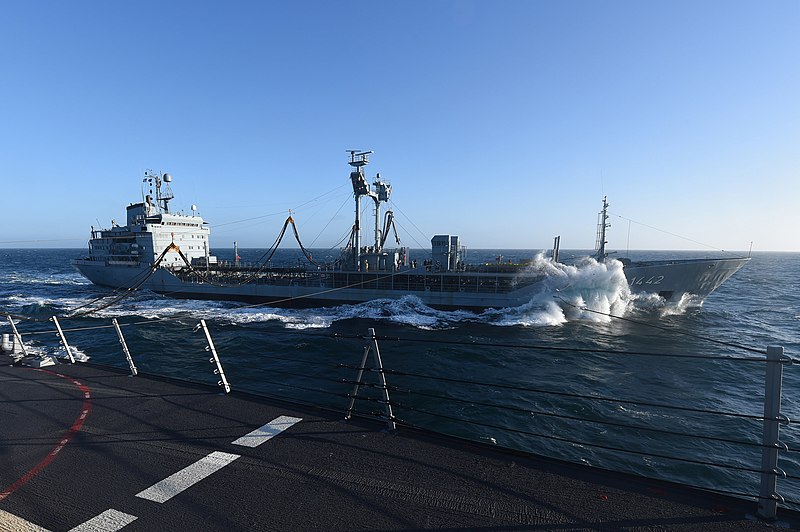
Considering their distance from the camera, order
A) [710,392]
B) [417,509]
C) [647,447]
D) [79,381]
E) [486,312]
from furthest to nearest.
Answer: [486,312] < [710,392] < [647,447] < [79,381] < [417,509]

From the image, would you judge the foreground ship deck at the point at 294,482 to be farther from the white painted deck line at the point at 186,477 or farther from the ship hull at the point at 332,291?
the ship hull at the point at 332,291

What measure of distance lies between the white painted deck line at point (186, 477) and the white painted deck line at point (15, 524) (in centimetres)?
74

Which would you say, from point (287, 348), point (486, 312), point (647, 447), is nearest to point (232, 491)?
point (647, 447)

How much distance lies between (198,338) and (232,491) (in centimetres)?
2243

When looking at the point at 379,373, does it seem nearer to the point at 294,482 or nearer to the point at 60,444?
the point at 294,482

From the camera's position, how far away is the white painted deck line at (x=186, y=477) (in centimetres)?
366

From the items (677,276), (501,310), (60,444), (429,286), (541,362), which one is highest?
(677,276)

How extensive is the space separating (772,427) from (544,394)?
12.3 meters

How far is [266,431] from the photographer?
484cm

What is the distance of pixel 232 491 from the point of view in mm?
3715

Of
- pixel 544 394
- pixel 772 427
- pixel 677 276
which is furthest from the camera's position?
pixel 677 276

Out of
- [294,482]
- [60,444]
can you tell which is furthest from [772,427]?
[60,444]

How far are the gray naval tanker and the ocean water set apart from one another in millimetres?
1674

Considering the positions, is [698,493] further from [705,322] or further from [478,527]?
[705,322]
